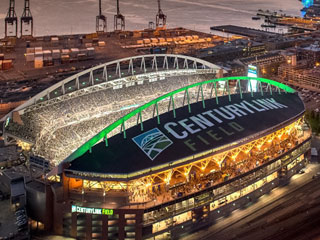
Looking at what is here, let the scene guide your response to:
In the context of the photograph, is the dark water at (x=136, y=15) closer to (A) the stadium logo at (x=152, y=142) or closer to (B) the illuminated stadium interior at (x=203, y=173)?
(B) the illuminated stadium interior at (x=203, y=173)

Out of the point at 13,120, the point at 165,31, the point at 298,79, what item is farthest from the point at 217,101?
the point at 165,31

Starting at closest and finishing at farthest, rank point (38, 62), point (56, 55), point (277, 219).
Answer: point (277, 219), point (38, 62), point (56, 55)

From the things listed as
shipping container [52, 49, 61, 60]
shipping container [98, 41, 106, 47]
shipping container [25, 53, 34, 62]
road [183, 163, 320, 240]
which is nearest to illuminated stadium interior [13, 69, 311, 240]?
road [183, 163, 320, 240]

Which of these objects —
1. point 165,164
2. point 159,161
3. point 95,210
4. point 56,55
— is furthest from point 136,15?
point 95,210

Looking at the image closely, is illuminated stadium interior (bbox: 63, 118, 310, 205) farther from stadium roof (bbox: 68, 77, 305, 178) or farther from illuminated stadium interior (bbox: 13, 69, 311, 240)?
stadium roof (bbox: 68, 77, 305, 178)

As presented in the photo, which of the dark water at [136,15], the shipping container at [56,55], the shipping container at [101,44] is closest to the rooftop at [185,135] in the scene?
the shipping container at [56,55]

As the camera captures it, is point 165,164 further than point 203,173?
No

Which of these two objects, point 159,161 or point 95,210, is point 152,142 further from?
point 95,210
